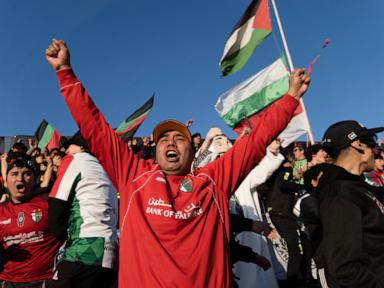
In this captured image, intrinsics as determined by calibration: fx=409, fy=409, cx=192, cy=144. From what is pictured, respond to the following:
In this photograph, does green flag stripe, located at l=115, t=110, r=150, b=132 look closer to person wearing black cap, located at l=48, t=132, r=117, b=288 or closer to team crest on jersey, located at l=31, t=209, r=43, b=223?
team crest on jersey, located at l=31, t=209, r=43, b=223

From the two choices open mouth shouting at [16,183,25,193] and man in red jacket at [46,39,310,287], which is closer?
man in red jacket at [46,39,310,287]

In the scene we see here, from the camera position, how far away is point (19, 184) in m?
4.55

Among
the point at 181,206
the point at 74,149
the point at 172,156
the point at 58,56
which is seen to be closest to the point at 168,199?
the point at 181,206

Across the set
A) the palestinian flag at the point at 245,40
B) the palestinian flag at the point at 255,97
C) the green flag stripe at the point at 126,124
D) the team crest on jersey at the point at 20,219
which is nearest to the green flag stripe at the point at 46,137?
the green flag stripe at the point at 126,124

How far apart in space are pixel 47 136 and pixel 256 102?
6493mm

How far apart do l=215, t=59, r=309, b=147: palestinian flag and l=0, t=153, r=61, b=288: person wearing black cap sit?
5.67 meters

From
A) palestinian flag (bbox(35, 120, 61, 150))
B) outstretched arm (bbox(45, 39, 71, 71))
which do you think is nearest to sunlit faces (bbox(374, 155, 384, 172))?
outstretched arm (bbox(45, 39, 71, 71))

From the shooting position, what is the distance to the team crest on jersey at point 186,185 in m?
2.57

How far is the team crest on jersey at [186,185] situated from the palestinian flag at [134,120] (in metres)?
8.38

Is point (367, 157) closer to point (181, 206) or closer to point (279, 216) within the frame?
point (181, 206)

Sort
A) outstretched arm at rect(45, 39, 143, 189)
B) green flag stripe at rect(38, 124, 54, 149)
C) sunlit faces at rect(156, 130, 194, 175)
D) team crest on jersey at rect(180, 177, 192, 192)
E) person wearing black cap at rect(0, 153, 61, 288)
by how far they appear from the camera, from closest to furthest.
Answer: outstretched arm at rect(45, 39, 143, 189), team crest on jersey at rect(180, 177, 192, 192), sunlit faces at rect(156, 130, 194, 175), person wearing black cap at rect(0, 153, 61, 288), green flag stripe at rect(38, 124, 54, 149)

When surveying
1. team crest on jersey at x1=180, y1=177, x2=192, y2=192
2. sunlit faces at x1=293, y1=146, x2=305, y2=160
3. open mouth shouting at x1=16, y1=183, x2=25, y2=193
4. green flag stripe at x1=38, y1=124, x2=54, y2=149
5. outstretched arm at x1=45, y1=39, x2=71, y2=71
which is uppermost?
green flag stripe at x1=38, y1=124, x2=54, y2=149

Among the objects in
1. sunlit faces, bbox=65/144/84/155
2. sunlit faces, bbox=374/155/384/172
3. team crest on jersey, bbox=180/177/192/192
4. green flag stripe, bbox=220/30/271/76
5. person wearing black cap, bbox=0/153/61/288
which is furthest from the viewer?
green flag stripe, bbox=220/30/271/76

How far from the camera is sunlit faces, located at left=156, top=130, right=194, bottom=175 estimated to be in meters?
2.73
